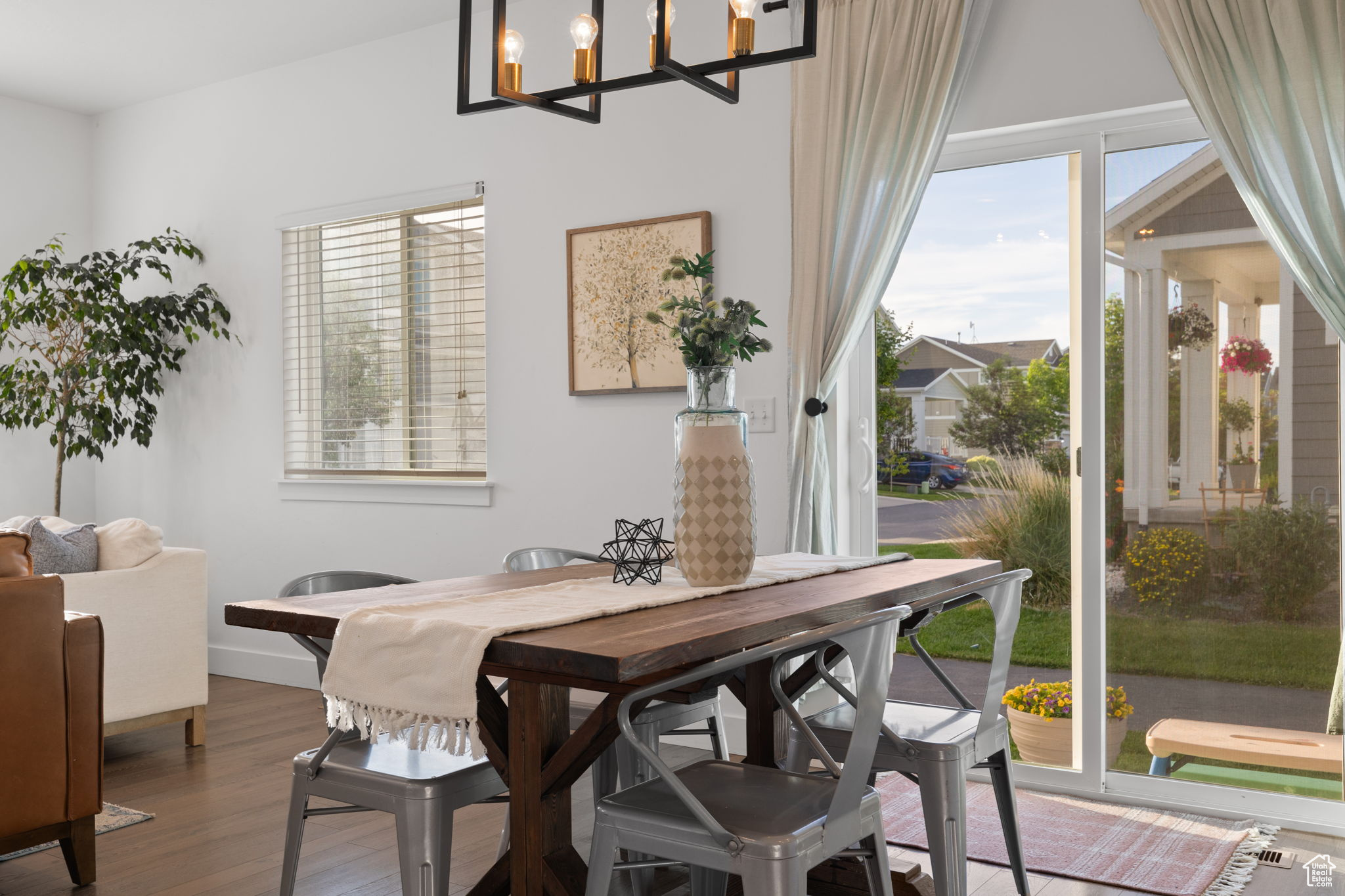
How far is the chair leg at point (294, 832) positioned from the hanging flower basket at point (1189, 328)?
2.79 m

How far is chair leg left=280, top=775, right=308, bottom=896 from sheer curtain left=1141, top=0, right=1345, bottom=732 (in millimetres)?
2839

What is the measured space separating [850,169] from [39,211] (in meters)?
4.68

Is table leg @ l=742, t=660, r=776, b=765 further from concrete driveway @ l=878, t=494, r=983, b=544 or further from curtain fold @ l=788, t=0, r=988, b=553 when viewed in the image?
concrete driveway @ l=878, t=494, r=983, b=544

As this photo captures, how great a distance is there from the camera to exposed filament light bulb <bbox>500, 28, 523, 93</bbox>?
7.18ft

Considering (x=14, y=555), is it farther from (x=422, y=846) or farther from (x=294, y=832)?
(x=422, y=846)

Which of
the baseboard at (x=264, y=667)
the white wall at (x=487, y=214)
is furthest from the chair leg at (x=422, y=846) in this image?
the baseboard at (x=264, y=667)

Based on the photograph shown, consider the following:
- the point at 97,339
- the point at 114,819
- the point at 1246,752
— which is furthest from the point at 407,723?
the point at 97,339

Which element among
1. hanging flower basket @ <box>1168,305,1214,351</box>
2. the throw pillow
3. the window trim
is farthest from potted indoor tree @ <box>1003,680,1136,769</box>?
the throw pillow

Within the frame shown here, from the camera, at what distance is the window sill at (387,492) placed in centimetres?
467

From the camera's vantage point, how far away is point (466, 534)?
470 cm

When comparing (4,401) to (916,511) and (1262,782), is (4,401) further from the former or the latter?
(1262,782)

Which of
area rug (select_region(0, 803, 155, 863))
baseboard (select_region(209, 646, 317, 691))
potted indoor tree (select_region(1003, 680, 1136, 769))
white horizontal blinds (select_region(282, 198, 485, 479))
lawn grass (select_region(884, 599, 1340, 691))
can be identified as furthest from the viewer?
baseboard (select_region(209, 646, 317, 691))

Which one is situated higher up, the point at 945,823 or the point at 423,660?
the point at 423,660

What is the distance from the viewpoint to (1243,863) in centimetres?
285
